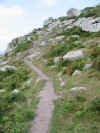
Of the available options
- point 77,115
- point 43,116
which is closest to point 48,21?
point 43,116

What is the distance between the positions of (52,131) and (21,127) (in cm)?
165

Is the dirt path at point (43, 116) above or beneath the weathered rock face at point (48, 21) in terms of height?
beneath

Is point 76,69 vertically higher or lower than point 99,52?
lower

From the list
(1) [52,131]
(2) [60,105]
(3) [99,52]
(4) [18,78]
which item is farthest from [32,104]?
(4) [18,78]

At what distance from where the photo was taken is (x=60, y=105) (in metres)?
8.95

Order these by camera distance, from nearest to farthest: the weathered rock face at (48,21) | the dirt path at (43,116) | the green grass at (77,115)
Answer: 1. the green grass at (77,115)
2. the dirt path at (43,116)
3. the weathered rock face at (48,21)

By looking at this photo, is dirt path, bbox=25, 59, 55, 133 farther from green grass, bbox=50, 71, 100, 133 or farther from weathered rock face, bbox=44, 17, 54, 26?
weathered rock face, bbox=44, 17, 54, 26

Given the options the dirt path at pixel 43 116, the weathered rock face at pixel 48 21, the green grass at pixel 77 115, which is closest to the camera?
the green grass at pixel 77 115

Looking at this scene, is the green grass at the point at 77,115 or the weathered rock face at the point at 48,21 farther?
the weathered rock face at the point at 48,21

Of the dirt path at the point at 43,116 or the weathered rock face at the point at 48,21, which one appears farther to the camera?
the weathered rock face at the point at 48,21

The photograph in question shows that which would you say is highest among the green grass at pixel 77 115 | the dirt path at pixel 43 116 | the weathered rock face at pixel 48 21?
the weathered rock face at pixel 48 21

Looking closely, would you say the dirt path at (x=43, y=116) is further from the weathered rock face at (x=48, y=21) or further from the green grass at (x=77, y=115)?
the weathered rock face at (x=48, y=21)

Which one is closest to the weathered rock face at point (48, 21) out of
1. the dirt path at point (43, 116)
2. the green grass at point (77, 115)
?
the dirt path at point (43, 116)

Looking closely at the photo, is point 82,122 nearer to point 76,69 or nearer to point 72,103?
point 72,103
